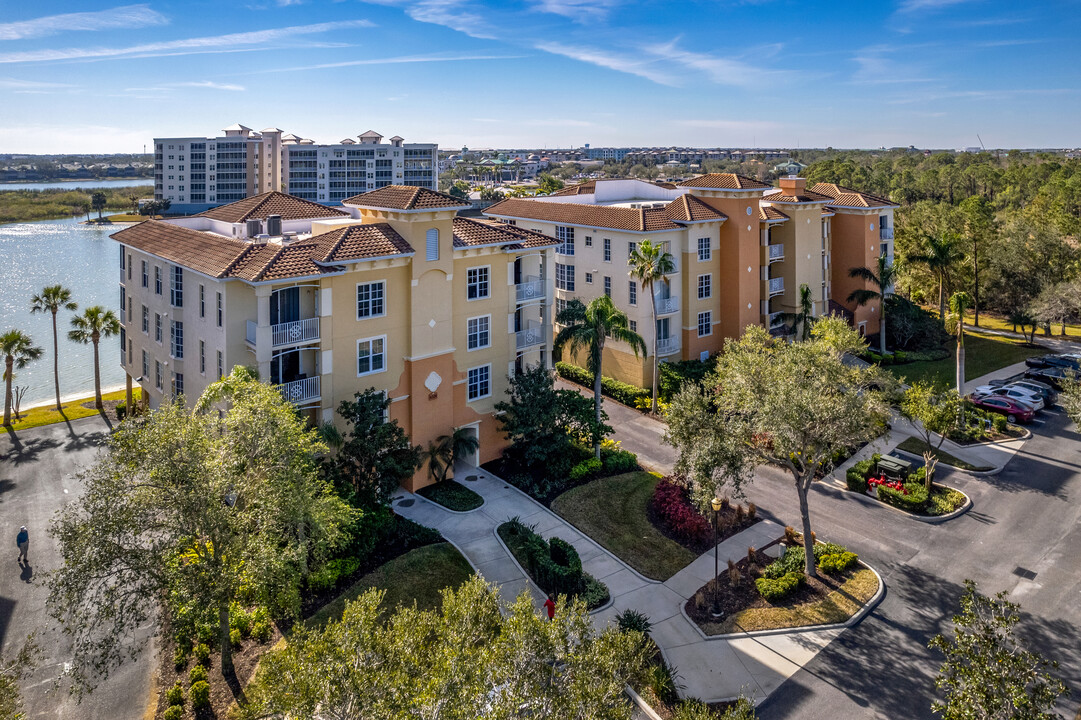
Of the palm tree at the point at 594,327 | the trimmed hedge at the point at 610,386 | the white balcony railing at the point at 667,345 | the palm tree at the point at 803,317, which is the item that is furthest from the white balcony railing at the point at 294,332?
the palm tree at the point at 803,317

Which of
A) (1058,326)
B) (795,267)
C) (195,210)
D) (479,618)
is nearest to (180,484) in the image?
(479,618)

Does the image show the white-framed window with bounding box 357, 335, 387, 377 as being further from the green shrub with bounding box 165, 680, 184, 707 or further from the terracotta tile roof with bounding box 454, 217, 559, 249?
the green shrub with bounding box 165, 680, 184, 707

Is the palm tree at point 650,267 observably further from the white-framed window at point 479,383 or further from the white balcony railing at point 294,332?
the white balcony railing at point 294,332

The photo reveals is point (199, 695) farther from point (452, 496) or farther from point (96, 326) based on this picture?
point (96, 326)

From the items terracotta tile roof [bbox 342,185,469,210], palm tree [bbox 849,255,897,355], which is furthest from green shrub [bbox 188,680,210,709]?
palm tree [bbox 849,255,897,355]

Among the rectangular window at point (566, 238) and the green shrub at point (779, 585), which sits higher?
the rectangular window at point (566, 238)

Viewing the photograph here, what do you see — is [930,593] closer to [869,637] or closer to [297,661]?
[869,637]

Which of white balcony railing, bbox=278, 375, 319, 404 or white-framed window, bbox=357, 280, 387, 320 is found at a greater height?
white-framed window, bbox=357, 280, 387, 320
